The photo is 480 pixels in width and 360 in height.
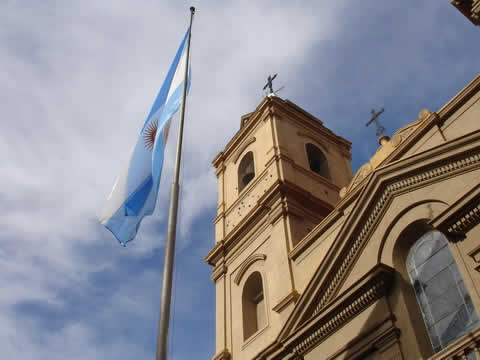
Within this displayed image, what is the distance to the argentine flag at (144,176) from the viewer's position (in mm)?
10391

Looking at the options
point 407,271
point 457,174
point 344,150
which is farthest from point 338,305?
point 344,150

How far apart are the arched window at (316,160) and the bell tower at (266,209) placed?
0.04 metres

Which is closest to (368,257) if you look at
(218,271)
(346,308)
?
(346,308)

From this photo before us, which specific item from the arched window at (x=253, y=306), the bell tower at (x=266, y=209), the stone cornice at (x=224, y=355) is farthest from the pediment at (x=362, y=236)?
the stone cornice at (x=224, y=355)

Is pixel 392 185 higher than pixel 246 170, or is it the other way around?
pixel 246 170

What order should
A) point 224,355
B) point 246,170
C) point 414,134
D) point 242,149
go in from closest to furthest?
point 414,134
point 224,355
point 246,170
point 242,149

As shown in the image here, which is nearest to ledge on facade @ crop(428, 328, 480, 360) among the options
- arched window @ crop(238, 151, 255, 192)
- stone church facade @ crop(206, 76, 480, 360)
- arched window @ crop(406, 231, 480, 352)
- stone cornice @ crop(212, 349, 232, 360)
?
stone church facade @ crop(206, 76, 480, 360)

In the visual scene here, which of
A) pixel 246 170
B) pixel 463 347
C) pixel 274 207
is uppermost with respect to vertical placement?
pixel 246 170

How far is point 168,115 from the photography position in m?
11.6

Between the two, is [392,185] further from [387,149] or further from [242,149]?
[242,149]

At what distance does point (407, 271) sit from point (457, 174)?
7.46ft

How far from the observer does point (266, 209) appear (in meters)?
18.5

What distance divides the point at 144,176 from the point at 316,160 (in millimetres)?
12690

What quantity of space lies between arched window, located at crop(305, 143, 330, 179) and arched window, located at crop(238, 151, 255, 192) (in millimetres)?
2264
